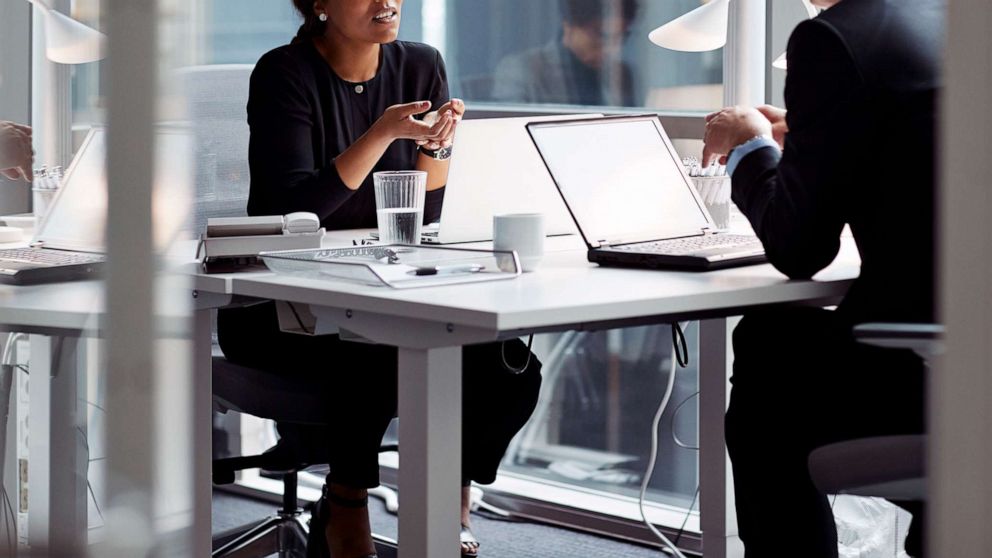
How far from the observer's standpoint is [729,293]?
160cm

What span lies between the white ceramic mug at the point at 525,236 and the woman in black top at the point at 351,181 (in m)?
0.49

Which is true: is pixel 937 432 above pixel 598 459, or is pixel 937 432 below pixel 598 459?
above

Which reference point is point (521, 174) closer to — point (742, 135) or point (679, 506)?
point (742, 135)

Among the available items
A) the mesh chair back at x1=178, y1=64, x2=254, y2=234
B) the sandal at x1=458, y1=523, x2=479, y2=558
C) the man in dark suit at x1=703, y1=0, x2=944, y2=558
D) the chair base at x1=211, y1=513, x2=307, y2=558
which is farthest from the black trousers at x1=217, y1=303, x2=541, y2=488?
the man in dark suit at x1=703, y1=0, x2=944, y2=558

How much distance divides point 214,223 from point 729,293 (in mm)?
730

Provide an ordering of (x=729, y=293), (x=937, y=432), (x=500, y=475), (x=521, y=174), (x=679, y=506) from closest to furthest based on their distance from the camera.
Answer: (x=937, y=432), (x=729, y=293), (x=521, y=174), (x=679, y=506), (x=500, y=475)

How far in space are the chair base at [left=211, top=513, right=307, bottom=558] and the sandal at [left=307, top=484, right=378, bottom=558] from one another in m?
0.24

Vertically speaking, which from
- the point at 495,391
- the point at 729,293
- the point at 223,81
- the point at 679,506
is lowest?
the point at 679,506

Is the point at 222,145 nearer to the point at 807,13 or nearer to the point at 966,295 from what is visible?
the point at 807,13

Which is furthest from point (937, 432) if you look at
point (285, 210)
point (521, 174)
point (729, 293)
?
point (285, 210)

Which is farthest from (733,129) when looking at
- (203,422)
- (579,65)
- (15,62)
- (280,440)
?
(579,65)

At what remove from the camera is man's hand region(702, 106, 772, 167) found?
6.09 ft

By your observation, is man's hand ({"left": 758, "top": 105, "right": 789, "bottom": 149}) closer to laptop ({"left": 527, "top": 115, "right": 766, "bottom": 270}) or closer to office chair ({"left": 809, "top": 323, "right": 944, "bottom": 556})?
laptop ({"left": 527, "top": 115, "right": 766, "bottom": 270})

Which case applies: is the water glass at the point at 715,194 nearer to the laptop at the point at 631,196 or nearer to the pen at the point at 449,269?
the laptop at the point at 631,196
